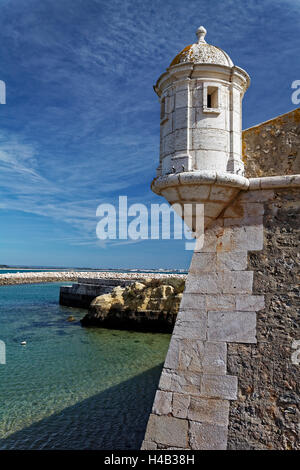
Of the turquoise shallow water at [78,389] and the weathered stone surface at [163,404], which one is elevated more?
the weathered stone surface at [163,404]

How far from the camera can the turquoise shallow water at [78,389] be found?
675cm

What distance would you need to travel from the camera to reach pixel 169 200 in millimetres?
4379

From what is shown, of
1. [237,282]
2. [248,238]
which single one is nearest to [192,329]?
[237,282]

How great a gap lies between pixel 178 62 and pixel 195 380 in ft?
14.0

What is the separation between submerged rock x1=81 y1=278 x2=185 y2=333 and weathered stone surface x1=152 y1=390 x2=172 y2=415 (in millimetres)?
13470

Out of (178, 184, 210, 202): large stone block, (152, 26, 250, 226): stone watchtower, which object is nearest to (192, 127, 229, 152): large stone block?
(152, 26, 250, 226): stone watchtower

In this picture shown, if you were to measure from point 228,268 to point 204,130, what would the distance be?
1.88 m

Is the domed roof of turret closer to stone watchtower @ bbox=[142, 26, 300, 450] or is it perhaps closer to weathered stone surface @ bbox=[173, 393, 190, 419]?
stone watchtower @ bbox=[142, 26, 300, 450]

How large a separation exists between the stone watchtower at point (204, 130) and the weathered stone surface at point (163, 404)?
234 centimetres

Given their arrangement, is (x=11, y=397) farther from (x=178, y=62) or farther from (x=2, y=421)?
(x=178, y=62)

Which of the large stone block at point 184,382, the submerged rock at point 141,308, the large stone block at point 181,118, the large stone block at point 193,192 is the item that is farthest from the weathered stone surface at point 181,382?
the submerged rock at point 141,308

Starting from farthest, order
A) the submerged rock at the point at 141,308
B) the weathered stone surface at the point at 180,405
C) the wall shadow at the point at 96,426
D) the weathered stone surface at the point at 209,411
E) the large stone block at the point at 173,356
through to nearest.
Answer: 1. the submerged rock at the point at 141,308
2. the wall shadow at the point at 96,426
3. the large stone block at the point at 173,356
4. the weathered stone surface at the point at 180,405
5. the weathered stone surface at the point at 209,411

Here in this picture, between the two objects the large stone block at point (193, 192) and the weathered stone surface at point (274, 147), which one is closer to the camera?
the large stone block at point (193, 192)

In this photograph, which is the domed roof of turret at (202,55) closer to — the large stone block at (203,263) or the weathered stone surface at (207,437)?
the large stone block at (203,263)
